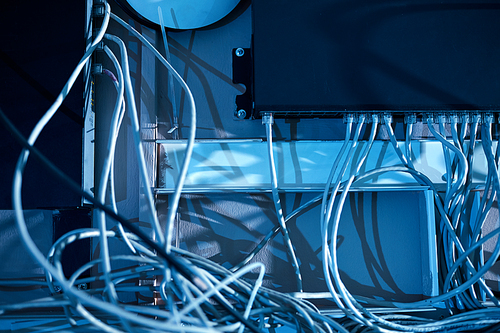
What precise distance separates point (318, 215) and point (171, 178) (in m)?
0.26

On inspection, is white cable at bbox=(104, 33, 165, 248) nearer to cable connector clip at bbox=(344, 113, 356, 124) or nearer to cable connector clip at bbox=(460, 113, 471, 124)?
cable connector clip at bbox=(344, 113, 356, 124)

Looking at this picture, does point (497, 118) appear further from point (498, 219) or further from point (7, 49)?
point (7, 49)

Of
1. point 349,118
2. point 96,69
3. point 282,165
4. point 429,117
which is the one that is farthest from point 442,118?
point 96,69

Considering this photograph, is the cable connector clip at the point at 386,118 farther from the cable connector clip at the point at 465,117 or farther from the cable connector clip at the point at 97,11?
the cable connector clip at the point at 97,11

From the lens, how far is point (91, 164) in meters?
0.49

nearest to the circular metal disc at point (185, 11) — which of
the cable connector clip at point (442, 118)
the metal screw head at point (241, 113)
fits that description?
the metal screw head at point (241, 113)

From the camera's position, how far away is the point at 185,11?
20.9 inches

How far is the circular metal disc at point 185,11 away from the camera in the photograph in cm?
52

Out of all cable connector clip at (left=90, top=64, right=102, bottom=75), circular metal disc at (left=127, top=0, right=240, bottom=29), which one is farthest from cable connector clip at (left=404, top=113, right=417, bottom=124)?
cable connector clip at (left=90, top=64, right=102, bottom=75)

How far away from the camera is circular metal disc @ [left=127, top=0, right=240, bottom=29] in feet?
1.71

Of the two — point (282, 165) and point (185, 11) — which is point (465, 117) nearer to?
point (282, 165)

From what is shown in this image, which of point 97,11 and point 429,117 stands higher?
point 97,11

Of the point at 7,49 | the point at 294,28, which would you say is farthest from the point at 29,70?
the point at 294,28

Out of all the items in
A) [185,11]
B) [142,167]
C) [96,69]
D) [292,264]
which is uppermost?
[185,11]
